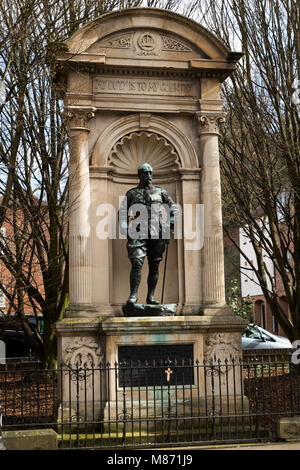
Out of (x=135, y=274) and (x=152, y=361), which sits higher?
(x=135, y=274)

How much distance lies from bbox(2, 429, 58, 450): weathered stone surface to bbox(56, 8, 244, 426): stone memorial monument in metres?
2.18

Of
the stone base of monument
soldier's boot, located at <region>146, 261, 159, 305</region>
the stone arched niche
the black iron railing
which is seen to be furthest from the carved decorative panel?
the black iron railing

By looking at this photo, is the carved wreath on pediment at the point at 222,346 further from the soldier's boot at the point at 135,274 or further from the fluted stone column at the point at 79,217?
the fluted stone column at the point at 79,217

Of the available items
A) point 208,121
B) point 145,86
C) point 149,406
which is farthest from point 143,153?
point 149,406

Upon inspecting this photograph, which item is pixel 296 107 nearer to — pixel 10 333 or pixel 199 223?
pixel 199 223

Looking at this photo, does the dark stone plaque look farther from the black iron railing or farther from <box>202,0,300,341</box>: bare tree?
<box>202,0,300,341</box>: bare tree

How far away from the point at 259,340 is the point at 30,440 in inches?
452

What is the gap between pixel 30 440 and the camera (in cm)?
739

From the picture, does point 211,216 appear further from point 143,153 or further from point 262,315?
point 262,315

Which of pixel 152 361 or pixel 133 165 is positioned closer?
pixel 152 361

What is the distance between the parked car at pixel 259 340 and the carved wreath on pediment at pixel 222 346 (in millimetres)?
7926

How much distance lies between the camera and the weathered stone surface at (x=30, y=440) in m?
7.33

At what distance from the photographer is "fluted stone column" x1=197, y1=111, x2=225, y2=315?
32.3 ft

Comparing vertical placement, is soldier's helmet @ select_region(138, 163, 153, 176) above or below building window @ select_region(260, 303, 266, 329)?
above
